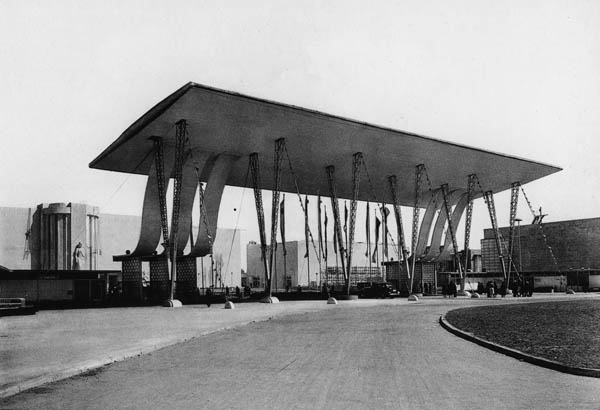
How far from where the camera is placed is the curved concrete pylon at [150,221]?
39156mm

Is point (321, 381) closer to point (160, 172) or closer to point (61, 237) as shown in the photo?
point (160, 172)

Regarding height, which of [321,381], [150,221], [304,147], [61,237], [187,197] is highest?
[304,147]

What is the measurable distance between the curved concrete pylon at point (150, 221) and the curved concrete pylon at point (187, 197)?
160 cm

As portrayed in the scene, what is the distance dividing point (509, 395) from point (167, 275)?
→ 1239 inches

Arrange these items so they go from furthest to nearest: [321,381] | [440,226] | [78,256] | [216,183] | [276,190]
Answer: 1. [440,226]
2. [78,256]
3. [216,183]
4. [276,190]
5. [321,381]

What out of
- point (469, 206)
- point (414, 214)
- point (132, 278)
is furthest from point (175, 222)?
point (469, 206)

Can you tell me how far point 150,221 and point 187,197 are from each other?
3.44 meters

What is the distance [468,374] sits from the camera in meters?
8.81

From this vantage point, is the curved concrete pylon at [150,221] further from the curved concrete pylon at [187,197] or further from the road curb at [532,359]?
the road curb at [532,359]

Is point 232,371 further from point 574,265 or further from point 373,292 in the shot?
point 574,265

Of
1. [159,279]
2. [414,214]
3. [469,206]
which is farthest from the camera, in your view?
[469,206]

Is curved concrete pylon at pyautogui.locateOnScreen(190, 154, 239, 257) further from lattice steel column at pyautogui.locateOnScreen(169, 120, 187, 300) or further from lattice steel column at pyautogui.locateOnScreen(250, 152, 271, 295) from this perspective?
lattice steel column at pyautogui.locateOnScreen(169, 120, 187, 300)

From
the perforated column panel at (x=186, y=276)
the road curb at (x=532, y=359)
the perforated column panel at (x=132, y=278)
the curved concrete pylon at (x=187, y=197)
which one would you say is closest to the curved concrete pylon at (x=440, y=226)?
the curved concrete pylon at (x=187, y=197)

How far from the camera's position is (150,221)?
39469mm
